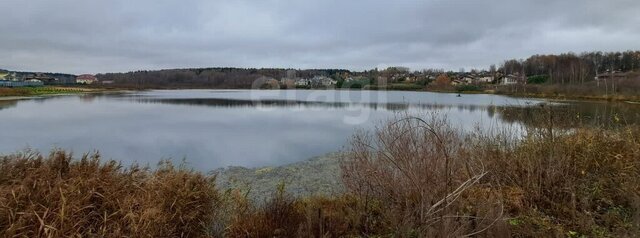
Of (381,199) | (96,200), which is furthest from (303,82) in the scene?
(96,200)

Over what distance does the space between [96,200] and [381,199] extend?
3.08 meters

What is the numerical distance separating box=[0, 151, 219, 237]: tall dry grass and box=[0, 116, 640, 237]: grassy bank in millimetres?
12

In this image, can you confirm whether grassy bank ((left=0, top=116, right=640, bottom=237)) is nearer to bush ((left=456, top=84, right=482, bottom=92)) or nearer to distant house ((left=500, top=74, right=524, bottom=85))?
distant house ((left=500, top=74, right=524, bottom=85))

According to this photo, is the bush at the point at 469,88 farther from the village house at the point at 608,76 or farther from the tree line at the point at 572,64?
the village house at the point at 608,76

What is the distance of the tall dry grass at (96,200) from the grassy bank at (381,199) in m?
0.01

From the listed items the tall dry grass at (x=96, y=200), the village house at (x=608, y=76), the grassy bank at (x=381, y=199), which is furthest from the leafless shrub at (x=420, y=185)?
the village house at (x=608, y=76)

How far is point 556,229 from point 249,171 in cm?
710

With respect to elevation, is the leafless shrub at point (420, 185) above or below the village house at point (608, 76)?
below

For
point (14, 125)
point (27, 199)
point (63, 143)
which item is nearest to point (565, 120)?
point (27, 199)

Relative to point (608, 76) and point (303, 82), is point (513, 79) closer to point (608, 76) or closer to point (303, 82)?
point (608, 76)

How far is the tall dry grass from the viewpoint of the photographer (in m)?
3.27

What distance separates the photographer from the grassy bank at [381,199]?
3.46 m

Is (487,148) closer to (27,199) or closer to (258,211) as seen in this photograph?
(258,211)

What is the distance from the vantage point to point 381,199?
15.8 ft
